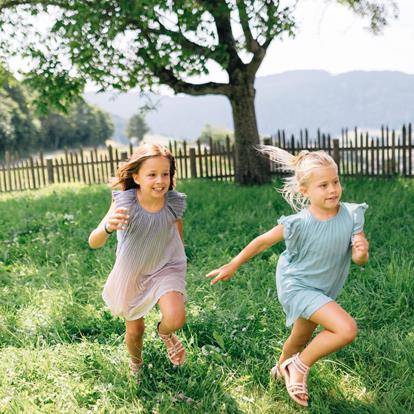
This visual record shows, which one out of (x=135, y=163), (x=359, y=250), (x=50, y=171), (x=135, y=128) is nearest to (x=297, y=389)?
(x=359, y=250)

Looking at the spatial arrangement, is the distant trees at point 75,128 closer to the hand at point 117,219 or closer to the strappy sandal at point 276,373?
the hand at point 117,219

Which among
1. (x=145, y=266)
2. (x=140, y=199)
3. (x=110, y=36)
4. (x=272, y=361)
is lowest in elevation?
(x=272, y=361)

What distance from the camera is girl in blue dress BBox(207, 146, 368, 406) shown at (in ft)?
9.32

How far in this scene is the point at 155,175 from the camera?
3.06 meters

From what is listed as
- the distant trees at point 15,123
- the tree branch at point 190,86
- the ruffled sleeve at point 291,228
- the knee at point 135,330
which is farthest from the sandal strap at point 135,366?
the distant trees at point 15,123

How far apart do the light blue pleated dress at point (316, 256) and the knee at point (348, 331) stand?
17 centimetres

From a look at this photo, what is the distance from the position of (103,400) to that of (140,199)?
1255 mm

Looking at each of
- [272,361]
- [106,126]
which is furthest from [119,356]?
[106,126]

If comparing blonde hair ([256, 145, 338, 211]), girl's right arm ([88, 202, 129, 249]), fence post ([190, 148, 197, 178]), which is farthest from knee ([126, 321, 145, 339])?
fence post ([190, 148, 197, 178])

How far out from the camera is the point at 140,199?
322 centimetres

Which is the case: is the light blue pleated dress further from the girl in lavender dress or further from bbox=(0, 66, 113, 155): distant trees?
bbox=(0, 66, 113, 155): distant trees

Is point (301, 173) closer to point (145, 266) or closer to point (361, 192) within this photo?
point (145, 266)

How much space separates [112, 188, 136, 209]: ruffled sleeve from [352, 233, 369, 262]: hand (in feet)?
4.42

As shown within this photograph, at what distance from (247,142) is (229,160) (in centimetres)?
270
